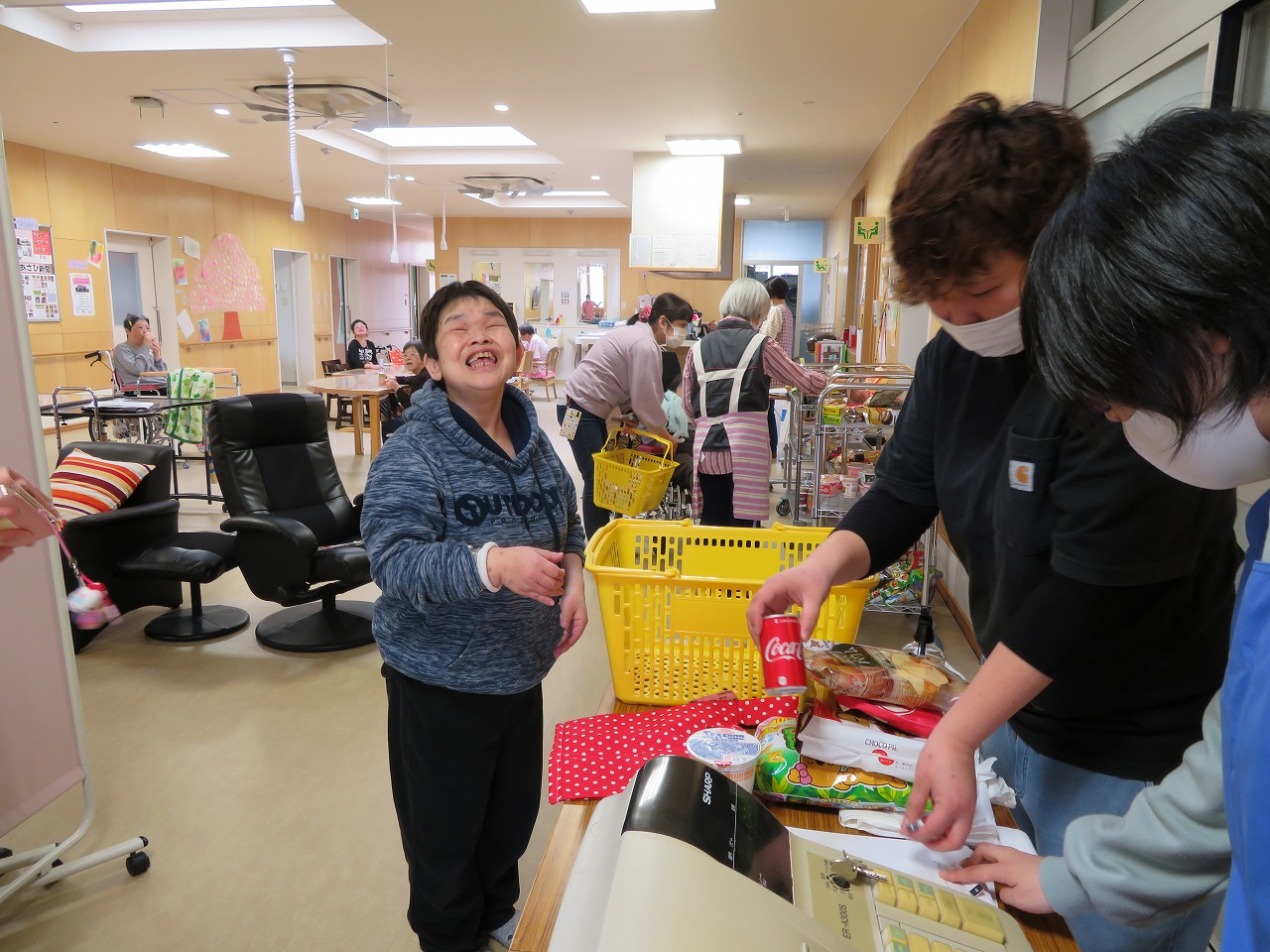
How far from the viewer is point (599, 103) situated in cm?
654

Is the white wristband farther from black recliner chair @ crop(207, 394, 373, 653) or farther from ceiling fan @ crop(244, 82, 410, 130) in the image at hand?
ceiling fan @ crop(244, 82, 410, 130)

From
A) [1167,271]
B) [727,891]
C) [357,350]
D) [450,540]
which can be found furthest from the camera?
[357,350]

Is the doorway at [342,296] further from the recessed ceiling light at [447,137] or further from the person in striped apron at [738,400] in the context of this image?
the person in striped apron at [738,400]

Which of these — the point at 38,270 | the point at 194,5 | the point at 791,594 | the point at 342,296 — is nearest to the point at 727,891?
the point at 791,594

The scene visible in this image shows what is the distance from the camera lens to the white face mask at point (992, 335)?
98 centimetres

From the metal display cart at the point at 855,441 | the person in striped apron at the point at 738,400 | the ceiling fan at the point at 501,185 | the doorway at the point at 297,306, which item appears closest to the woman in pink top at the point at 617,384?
the person in striped apron at the point at 738,400

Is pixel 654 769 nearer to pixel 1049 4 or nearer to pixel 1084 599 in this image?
pixel 1084 599

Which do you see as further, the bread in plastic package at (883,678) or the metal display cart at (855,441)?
the metal display cart at (855,441)

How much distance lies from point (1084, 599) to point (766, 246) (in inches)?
638

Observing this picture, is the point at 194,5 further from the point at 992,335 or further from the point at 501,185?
the point at 501,185

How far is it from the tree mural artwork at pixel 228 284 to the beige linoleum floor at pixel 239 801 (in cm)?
962

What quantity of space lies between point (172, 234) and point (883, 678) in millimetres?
12783

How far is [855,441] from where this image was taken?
3.57m

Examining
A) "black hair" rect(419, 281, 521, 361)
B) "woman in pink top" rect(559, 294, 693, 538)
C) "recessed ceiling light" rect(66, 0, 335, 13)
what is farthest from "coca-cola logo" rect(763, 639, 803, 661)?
"recessed ceiling light" rect(66, 0, 335, 13)
